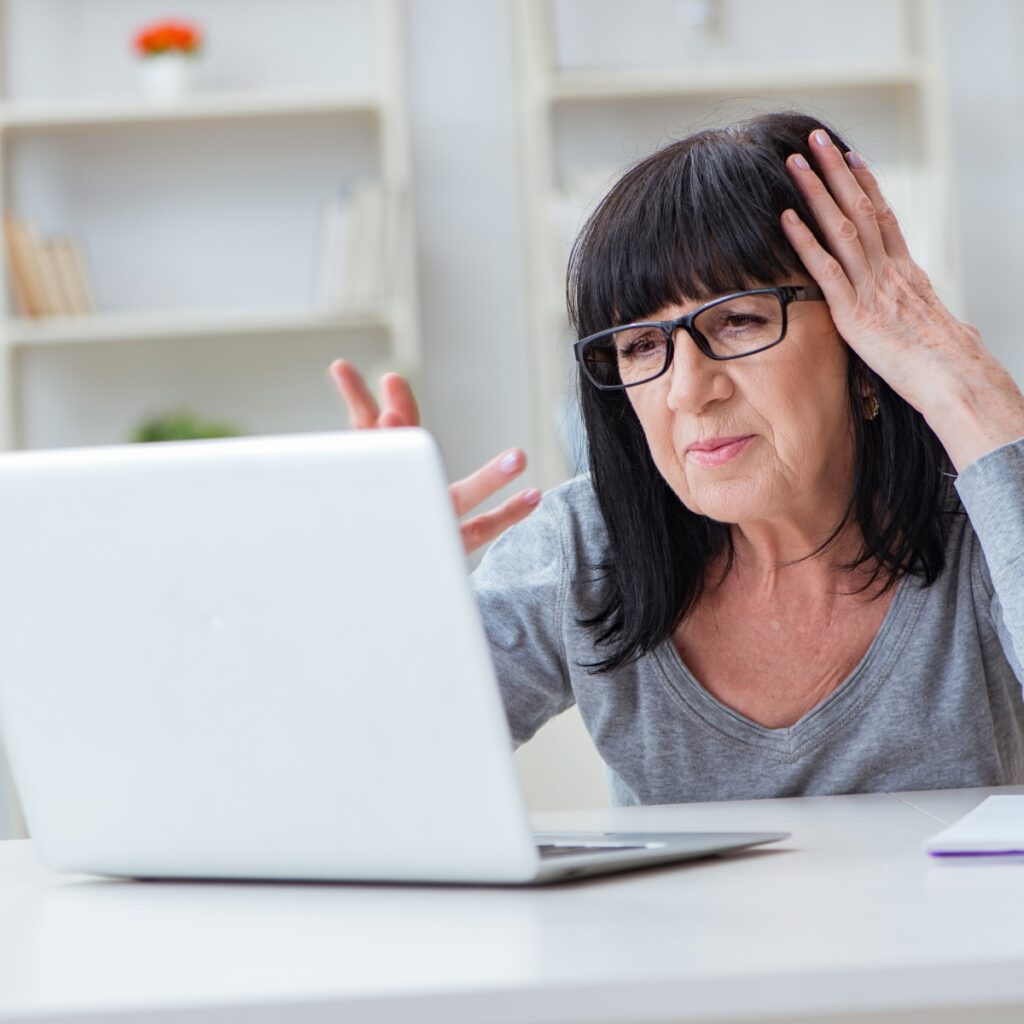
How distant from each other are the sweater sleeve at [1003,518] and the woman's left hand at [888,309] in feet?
0.12

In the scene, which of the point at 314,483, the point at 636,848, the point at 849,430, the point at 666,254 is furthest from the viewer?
the point at 849,430

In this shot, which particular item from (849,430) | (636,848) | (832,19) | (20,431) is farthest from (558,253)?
(636,848)

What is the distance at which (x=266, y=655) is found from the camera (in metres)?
0.77

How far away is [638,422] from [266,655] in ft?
2.33

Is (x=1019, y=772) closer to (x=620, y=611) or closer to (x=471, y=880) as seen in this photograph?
(x=620, y=611)

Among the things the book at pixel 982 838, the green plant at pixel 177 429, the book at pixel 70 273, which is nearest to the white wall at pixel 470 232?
the green plant at pixel 177 429

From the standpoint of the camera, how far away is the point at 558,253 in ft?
9.80

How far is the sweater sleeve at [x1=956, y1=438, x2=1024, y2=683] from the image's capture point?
115 centimetres

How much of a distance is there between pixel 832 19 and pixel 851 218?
2091mm

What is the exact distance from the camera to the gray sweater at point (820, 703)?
51.3 inches

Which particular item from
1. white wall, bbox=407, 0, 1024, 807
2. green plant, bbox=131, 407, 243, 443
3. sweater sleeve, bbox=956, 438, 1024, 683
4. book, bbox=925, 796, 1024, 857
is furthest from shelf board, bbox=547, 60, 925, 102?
book, bbox=925, 796, 1024, 857

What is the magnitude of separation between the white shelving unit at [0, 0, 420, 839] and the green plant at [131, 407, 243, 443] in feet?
0.42

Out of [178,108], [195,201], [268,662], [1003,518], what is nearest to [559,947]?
[268,662]

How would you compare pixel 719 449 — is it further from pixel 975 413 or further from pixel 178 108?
pixel 178 108
